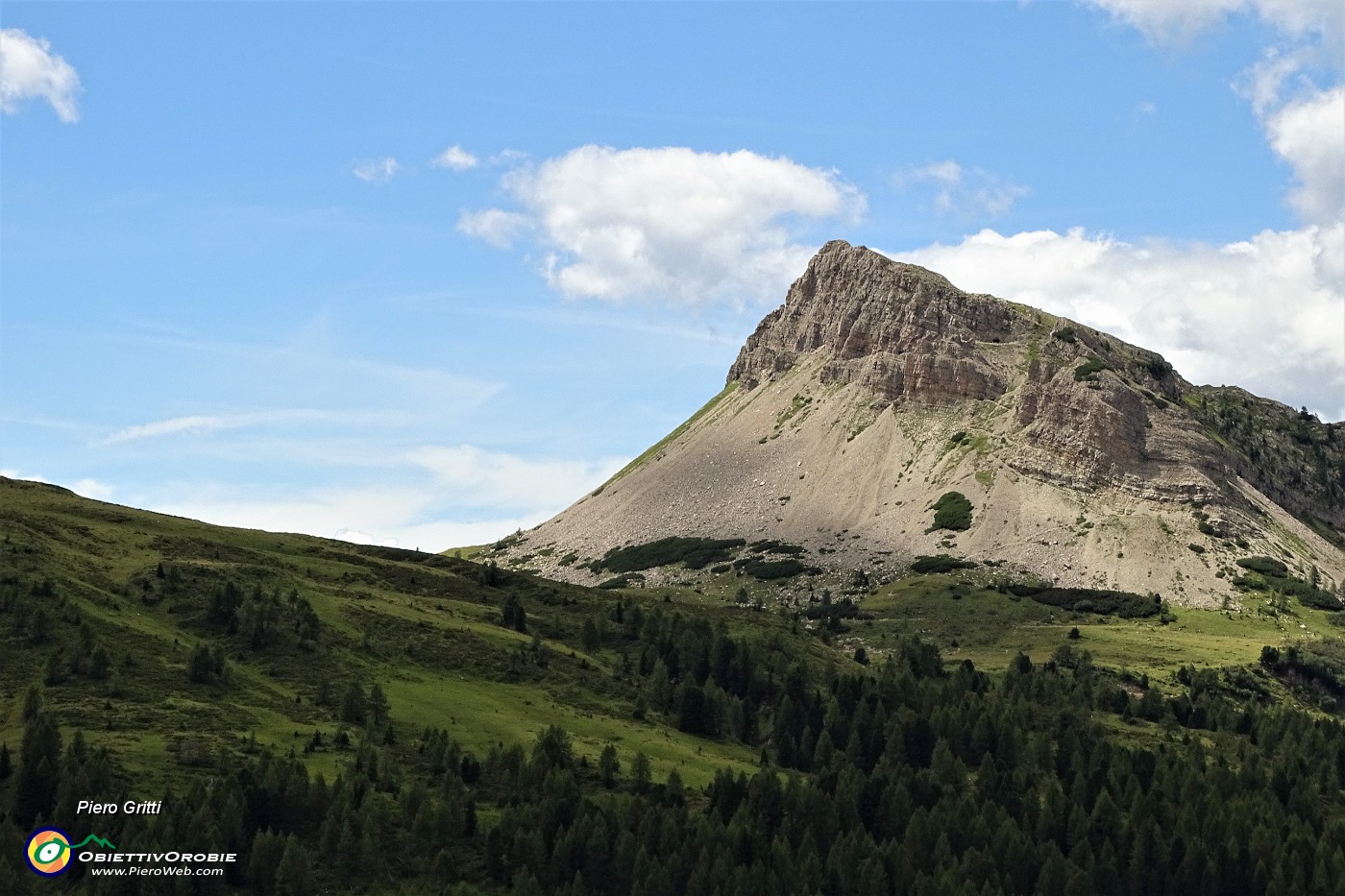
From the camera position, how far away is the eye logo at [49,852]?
381ft

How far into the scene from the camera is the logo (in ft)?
382

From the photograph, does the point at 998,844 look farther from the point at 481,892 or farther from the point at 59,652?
the point at 59,652

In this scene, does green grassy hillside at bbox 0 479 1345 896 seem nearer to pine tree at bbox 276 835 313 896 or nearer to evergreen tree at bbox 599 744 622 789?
pine tree at bbox 276 835 313 896

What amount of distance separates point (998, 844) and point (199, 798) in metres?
67.1

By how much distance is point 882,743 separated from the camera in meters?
184

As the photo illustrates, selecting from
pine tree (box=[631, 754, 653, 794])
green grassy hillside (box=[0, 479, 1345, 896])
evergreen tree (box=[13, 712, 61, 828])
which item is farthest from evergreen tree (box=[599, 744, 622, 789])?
evergreen tree (box=[13, 712, 61, 828])

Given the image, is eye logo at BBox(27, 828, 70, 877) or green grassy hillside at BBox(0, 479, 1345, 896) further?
green grassy hillside at BBox(0, 479, 1345, 896)

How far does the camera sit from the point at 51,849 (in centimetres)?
11756

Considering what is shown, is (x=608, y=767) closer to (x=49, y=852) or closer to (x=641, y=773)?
(x=641, y=773)

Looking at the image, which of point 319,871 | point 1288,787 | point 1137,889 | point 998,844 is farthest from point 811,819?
point 1288,787

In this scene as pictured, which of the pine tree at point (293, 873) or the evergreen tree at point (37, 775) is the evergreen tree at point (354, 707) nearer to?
the evergreen tree at point (37, 775)

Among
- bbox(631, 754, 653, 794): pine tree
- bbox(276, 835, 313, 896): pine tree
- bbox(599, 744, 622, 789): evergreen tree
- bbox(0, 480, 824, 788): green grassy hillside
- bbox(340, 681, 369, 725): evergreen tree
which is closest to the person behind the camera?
bbox(276, 835, 313, 896): pine tree

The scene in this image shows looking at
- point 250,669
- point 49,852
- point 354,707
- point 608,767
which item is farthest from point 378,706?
point 49,852

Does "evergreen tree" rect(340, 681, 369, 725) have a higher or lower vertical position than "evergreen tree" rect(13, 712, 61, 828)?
higher
